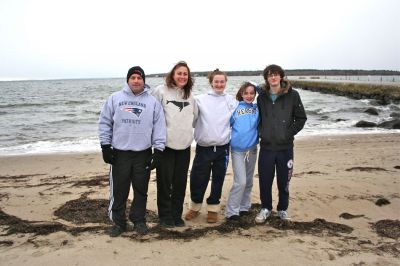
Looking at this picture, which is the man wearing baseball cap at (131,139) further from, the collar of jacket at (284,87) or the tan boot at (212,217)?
the collar of jacket at (284,87)

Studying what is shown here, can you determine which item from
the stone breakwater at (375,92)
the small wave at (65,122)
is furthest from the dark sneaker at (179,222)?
the stone breakwater at (375,92)

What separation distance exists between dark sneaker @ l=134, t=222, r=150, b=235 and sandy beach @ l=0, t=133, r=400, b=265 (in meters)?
0.07

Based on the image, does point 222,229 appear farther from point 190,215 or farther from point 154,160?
point 154,160

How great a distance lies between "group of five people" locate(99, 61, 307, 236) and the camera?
4.03 metres

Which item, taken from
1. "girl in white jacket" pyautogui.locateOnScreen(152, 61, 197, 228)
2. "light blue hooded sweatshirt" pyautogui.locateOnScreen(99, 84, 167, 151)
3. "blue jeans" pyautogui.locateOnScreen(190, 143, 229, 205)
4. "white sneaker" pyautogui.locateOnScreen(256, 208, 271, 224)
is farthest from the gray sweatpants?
"light blue hooded sweatshirt" pyautogui.locateOnScreen(99, 84, 167, 151)

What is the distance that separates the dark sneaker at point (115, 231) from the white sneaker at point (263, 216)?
66.6 inches

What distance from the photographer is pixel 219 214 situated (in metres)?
4.97

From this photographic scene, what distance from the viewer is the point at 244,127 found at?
455 centimetres

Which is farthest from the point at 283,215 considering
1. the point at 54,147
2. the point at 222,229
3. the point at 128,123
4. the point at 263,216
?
the point at 54,147

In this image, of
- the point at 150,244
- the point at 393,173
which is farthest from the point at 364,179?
the point at 150,244

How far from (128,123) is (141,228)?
123 centimetres

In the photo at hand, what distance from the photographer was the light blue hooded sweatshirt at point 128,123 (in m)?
3.98

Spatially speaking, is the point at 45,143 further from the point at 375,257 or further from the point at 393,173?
the point at 375,257

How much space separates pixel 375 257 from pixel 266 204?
150 cm
